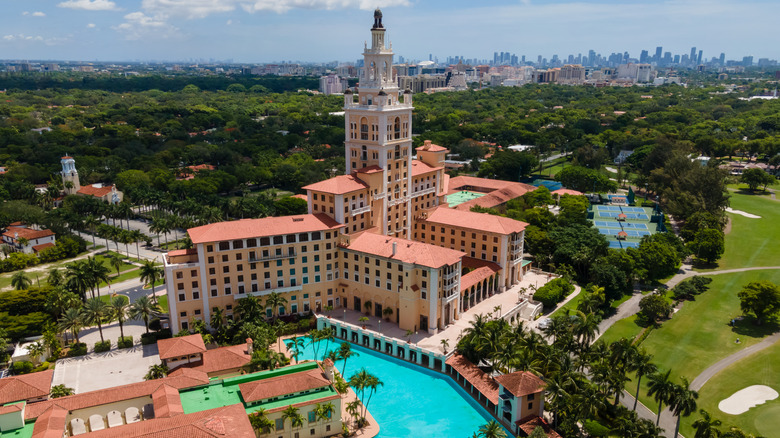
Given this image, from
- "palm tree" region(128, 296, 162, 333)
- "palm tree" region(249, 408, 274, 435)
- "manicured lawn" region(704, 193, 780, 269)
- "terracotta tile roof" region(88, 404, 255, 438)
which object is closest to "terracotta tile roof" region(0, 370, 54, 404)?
"terracotta tile roof" region(88, 404, 255, 438)

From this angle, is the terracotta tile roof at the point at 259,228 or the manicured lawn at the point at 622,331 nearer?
the terracotta tile roof at the point at 259,228

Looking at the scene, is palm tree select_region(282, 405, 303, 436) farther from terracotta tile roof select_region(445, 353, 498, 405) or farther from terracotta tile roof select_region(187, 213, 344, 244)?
terracotta tile roof select_region(187, 213, 344, 244)

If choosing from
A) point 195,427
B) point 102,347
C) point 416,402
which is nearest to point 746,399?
point 416,402

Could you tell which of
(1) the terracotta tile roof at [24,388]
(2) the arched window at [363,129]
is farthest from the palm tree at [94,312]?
(2) the arched window at [363,129]

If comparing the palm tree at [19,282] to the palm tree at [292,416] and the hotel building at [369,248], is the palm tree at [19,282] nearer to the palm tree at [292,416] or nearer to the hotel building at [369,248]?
the hotel building at [369,248]

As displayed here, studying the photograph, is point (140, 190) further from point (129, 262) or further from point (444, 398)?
point (444, 398)

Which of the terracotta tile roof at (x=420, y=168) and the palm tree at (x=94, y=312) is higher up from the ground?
the terracotta tile roof at (x=420, y=168)

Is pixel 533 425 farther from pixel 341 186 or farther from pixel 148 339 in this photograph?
pixel 148 339
